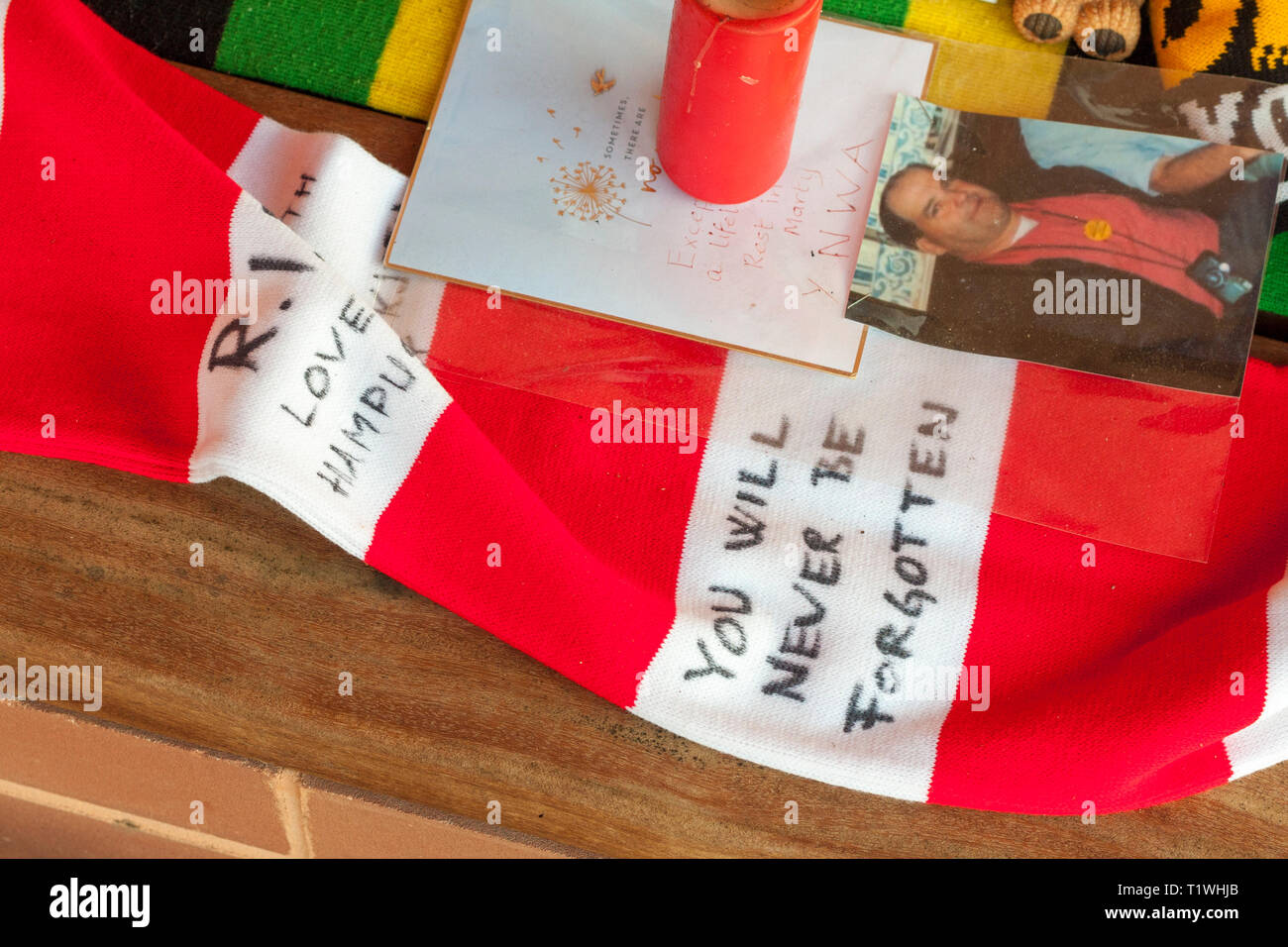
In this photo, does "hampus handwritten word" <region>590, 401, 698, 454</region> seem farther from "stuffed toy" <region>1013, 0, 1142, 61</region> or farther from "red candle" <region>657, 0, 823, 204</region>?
"stuffed toy" <region>1013, 0, 1142, 61</region>

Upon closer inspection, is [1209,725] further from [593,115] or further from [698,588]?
[593,115]

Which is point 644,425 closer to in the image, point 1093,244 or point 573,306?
point 573,306

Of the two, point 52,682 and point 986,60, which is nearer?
point 52,682

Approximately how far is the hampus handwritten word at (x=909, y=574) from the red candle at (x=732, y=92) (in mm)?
170

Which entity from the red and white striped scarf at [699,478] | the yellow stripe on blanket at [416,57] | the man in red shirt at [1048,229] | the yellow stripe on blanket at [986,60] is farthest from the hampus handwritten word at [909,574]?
the yellow stripe on blanket at [416,57]

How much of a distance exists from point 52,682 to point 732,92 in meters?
0.47

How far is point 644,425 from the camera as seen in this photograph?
0.56 meters

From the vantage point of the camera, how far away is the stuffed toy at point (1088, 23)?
0.60m

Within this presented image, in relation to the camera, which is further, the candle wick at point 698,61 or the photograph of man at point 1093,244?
the photograph of man at point 1093,244

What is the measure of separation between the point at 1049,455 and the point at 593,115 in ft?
1.11

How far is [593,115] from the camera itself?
0.60 m

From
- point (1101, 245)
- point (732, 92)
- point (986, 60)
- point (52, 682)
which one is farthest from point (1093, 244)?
point (52, 682)

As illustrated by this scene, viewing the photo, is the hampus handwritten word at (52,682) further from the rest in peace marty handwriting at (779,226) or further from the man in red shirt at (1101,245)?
the man in red shirt at (1101,245)

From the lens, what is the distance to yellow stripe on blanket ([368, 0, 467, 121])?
62cm
